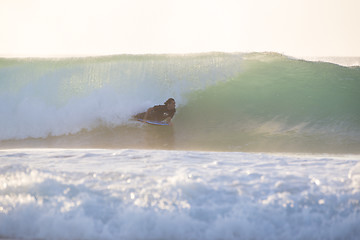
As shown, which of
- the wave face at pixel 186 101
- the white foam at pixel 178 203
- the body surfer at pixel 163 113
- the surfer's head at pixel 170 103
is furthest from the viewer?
the wave face at pixel 186 101

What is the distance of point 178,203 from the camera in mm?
2111

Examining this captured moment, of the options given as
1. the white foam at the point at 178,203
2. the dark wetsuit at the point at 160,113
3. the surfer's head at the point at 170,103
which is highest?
the surfer's head at the point at 170,103

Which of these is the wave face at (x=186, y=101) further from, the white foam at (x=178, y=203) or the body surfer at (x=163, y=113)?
the white foam at (x=178, y=203)

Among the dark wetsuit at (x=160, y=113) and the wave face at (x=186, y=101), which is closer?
the dark wetsuit at (x=160, y=113)

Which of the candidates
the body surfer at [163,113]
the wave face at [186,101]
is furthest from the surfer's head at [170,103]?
the wave face at [186,101]

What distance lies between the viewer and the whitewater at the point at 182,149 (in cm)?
200

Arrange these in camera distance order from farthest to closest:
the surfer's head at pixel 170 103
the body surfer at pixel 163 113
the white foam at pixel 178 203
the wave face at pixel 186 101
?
the wave face at pixel 186 101
the body surfer at pixel 163 113
the surfer's head at pixel 170 103
the white foam at pixel 178 203

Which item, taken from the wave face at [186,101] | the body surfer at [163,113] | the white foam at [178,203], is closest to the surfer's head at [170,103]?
the body surfer at [163,113]

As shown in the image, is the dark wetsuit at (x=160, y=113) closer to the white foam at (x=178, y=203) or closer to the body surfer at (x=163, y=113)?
the body surfer at (x=163, y=113)

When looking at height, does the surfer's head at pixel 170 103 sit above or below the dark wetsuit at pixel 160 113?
above

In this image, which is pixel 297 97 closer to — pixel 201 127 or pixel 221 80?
pixel 221 80

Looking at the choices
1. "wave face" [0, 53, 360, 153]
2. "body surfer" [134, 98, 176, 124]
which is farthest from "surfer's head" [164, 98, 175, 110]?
"wave face" [0, 53, 360, 153]

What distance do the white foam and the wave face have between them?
3.15 metres

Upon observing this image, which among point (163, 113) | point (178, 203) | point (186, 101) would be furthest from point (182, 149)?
point (178, 203)
